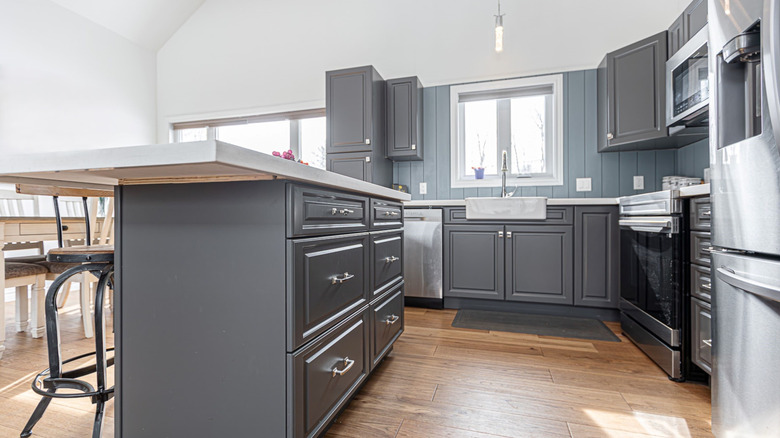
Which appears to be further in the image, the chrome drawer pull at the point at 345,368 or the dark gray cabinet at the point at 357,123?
the dark gray cabinet at the point at 357,123

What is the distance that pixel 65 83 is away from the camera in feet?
12.0

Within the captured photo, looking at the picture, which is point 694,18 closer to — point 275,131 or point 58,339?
point 58,339

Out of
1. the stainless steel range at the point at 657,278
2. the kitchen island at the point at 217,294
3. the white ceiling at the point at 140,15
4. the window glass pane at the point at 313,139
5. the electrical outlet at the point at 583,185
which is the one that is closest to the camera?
the kitchen island at the point at 217,294

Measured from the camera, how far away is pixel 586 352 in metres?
2.02

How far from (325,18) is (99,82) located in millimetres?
2601

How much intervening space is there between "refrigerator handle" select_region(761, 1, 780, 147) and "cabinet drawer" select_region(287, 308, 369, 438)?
120 cm

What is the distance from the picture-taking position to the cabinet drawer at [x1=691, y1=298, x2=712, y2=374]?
151cm

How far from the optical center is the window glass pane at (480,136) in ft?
11.5

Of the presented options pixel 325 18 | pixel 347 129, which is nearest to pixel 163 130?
pixel 325 18

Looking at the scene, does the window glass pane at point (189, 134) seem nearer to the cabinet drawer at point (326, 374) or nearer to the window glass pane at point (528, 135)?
the window glass pane at point (528, 135)

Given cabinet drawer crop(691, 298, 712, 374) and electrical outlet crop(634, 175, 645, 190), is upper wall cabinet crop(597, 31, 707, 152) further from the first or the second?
cabinet drawer crop(691, 298, 712, 374)

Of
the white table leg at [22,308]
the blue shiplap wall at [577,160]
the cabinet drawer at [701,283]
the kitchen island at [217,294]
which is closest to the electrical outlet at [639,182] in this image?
the blue shiplap wall at [577,160]

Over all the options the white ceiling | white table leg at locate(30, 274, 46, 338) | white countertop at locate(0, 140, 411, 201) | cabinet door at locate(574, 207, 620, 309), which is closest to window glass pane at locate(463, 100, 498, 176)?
cabinet door at locate(574, 207, 620, 309)

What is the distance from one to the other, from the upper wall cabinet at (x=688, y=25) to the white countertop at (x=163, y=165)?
2368 mm
